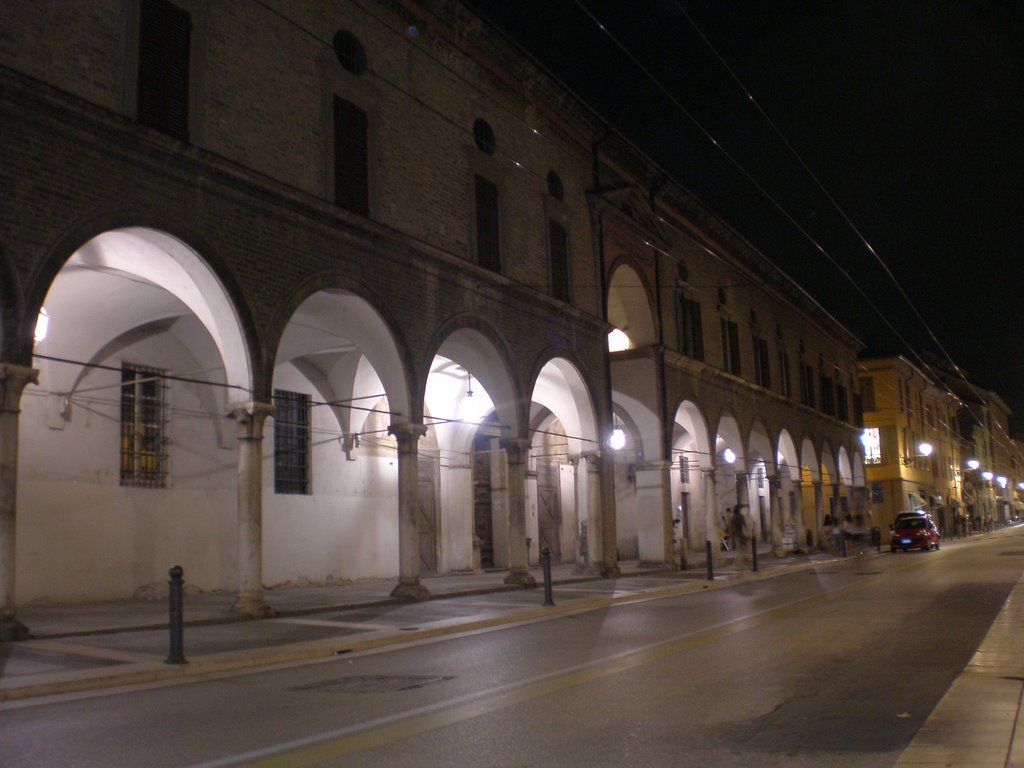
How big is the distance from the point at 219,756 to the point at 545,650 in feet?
19.1

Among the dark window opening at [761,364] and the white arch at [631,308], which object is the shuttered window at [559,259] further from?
the dark window opening at [761,364]

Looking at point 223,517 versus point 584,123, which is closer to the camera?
point 223,517

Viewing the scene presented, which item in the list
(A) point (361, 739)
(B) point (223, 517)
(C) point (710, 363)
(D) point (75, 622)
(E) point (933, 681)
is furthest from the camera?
(C) point (710, 363)

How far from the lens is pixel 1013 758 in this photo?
5.89 m

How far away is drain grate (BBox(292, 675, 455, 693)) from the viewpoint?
9.38m

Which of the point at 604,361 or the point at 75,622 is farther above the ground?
the point at 604,361

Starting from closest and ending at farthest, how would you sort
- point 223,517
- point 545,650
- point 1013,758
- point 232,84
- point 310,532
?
point 1013,758, point 545,650, point 232,84, point 223,517, point 310,532

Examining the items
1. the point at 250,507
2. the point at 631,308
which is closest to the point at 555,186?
the point at 631,308

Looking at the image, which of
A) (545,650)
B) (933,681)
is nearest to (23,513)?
(545,650)

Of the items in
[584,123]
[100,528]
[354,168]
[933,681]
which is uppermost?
[584,123]

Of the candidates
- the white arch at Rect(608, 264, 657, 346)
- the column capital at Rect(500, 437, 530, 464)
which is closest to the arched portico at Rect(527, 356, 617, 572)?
the column capital at Rect(500, 437, 530, 464)

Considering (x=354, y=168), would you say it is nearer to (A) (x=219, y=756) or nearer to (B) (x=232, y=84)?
(B) (x=232, y=84)

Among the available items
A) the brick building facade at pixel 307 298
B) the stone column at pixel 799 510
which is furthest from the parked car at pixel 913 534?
the brick building facade at pixel 307 298

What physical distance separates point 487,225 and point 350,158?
489 cm
